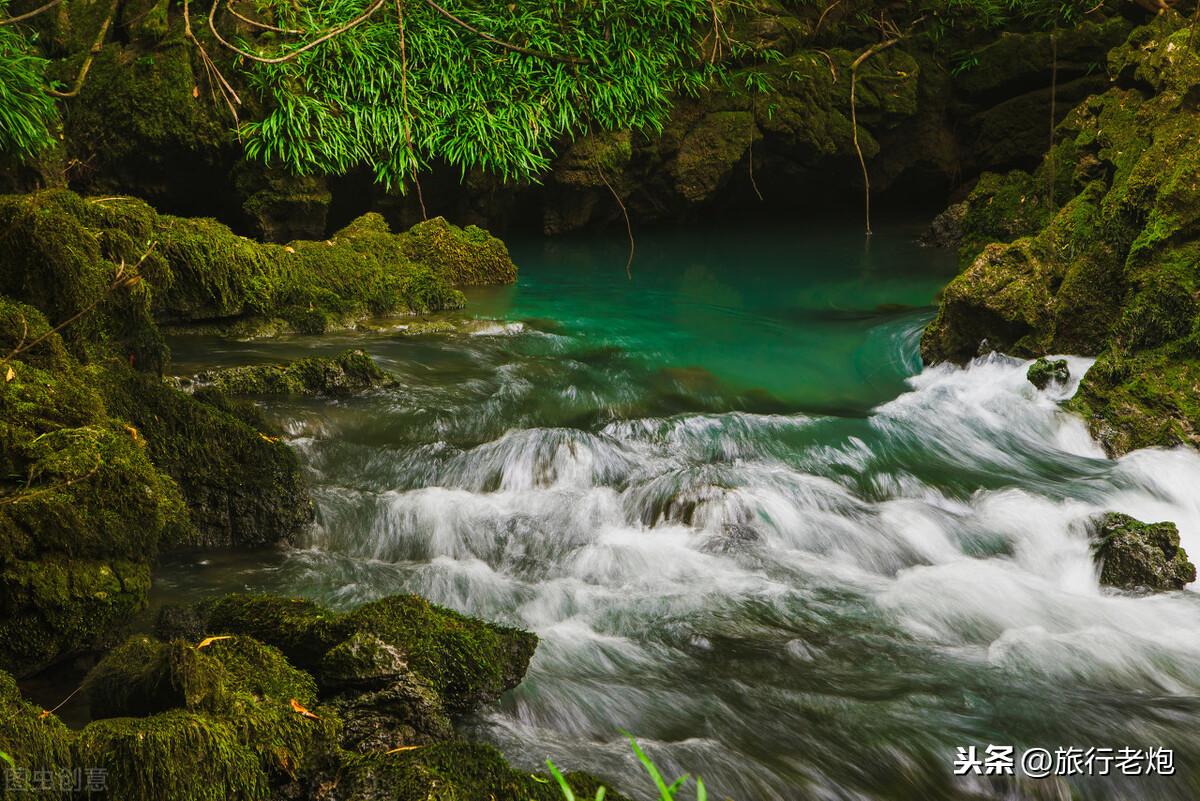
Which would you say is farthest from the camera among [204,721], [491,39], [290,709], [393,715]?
[491,39]

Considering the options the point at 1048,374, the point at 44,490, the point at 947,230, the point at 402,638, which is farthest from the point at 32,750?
the point at 947,230

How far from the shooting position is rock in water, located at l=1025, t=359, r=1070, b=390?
6188mm

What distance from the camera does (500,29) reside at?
31.9 feet

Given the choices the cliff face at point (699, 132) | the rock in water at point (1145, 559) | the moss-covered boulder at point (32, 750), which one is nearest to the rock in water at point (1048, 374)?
the rock in water at point (1145, 559)

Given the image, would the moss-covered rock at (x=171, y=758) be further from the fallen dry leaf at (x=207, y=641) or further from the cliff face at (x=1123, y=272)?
the cliff face at (x=1123, y=272)

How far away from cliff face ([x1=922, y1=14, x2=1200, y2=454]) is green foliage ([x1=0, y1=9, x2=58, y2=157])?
726 cm

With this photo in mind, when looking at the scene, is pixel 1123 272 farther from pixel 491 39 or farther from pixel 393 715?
pixel 393 715

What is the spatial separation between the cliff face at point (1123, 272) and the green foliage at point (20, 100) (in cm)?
726

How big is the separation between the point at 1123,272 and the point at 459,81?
21.1 ft

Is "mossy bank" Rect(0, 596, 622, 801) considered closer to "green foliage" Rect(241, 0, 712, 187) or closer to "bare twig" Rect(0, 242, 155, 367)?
"bare twig" Rect(0, 242, 155, 367)

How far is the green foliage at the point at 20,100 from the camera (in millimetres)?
7105

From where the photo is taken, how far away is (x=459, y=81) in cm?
952

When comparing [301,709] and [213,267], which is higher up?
[213,267]

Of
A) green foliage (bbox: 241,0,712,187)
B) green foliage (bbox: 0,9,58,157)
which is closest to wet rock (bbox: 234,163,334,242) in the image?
green foliage (bbox: 241,0,712,187)
